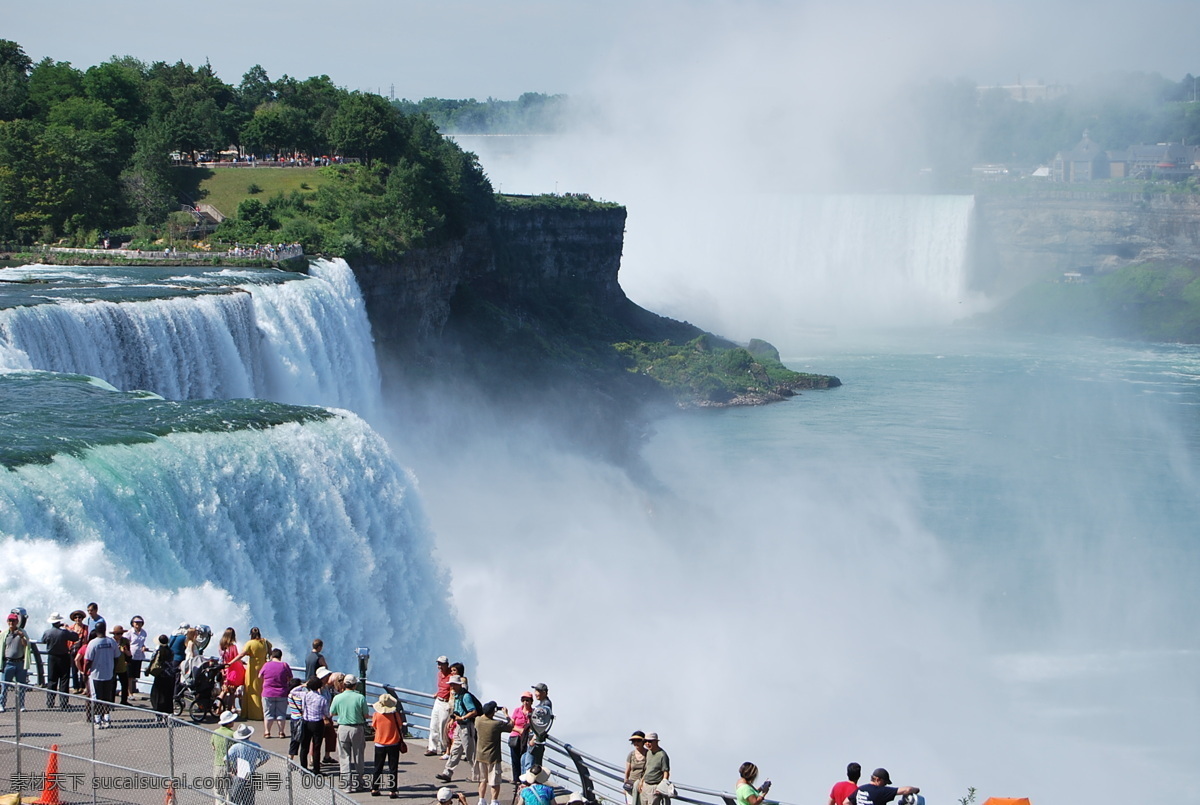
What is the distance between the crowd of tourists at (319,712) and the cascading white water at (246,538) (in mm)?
2258

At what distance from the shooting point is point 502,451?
43.8m

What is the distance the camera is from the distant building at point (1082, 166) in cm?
12206

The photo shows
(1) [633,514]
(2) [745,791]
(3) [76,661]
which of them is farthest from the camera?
(1) [633,514]

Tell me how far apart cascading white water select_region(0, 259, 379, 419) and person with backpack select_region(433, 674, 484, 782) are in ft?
50.0

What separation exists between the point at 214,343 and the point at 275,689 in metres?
17.2

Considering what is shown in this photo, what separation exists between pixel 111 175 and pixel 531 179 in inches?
2772

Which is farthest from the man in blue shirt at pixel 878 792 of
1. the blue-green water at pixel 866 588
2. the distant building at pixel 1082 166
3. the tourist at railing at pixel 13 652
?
A: the distant building at pixel 1082 166

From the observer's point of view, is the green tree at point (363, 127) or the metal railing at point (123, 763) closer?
the metal railing at point (123, 763)

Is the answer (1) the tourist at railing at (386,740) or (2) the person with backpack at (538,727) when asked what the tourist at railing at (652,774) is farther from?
(1) the tourist at railing at (386,740)

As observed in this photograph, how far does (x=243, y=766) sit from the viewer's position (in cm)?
968

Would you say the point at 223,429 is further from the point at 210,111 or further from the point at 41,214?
the point at 210,111

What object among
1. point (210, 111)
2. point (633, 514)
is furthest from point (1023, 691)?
point (210, 111)

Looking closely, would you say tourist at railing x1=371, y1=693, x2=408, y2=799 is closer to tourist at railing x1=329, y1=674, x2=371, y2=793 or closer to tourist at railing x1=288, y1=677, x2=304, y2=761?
tourist at railing x1=329, y1=674, x2=371, y2=793

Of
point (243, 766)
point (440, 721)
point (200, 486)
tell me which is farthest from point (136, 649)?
point (200, 486)
